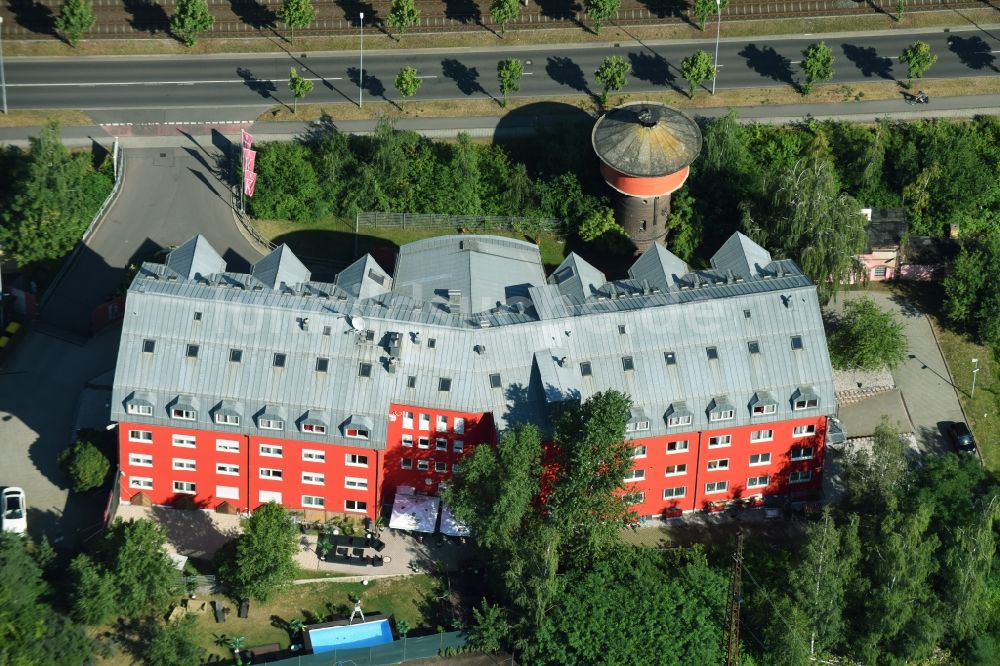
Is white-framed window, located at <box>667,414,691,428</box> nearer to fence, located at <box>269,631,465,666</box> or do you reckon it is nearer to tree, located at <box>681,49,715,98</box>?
fence, located at <box>269,631,465,666</box>

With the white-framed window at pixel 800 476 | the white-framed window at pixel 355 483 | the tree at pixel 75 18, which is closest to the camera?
the white-framed window at pixel 355 483

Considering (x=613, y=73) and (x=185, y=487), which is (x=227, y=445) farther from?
(x=613, y=73)

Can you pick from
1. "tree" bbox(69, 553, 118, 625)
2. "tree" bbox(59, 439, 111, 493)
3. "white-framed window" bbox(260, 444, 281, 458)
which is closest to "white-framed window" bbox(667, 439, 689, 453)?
"white-framed window" bbox(260, 444, 281, 458)

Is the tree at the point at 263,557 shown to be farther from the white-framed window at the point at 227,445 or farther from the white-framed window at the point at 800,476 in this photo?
the white-framed window at the point at 800,476

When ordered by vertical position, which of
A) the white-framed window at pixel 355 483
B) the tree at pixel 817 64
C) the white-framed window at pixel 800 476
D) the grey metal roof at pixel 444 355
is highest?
the tree at pixel 817 64

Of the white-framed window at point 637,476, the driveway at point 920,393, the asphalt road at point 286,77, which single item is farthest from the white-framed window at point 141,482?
the driveway at point 920,393

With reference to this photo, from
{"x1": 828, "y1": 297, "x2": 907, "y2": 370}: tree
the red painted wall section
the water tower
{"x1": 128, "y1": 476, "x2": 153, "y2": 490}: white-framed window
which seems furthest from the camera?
the water tower

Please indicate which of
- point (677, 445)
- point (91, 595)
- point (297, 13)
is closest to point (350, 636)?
point (91, 595)

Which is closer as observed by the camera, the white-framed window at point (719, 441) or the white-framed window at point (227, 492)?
the white-framed window at point (719, 441)
